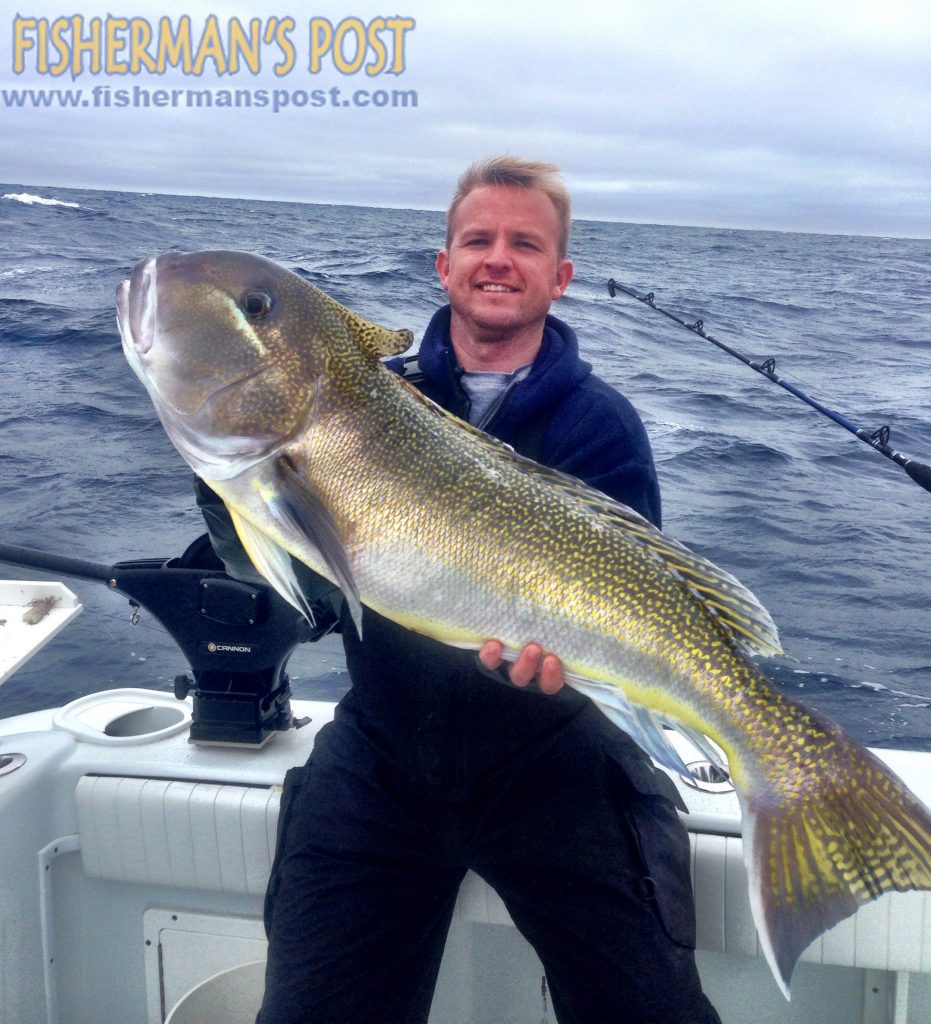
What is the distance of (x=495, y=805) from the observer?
2.76 metres

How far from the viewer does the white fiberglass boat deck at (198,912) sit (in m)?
2.93

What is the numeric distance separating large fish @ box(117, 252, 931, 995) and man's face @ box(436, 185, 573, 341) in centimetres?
88

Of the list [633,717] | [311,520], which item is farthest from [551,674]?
[311,520]

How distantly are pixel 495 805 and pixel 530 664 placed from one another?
0.73 meters

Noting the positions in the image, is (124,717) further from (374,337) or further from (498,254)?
(498,254)

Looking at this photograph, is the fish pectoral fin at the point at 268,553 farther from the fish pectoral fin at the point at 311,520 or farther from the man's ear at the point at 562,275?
the man's ear at the point at 562,275

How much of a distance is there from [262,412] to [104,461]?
866 cm

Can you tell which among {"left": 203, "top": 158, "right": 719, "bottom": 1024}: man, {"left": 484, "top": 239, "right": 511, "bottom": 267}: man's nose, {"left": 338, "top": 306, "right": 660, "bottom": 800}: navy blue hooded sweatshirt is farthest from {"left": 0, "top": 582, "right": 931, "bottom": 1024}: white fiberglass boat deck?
{"left": 484, "top": 239, "right": 511, "bottom": 267}: man's nose

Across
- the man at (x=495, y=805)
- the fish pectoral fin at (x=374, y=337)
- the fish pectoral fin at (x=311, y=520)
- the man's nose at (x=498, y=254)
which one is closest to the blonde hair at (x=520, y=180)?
the man at (x=495, y=805)

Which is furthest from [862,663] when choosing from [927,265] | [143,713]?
[927,265]

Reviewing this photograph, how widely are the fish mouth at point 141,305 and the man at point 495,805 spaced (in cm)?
109

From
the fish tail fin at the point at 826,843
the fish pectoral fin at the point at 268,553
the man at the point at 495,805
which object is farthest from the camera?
the man at the point at 495,805

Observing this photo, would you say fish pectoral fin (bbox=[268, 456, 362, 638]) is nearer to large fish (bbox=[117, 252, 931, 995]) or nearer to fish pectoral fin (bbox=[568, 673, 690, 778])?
large fish (bbox=[117, 252, 931, 995])

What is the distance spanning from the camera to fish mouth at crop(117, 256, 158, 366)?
227cm
